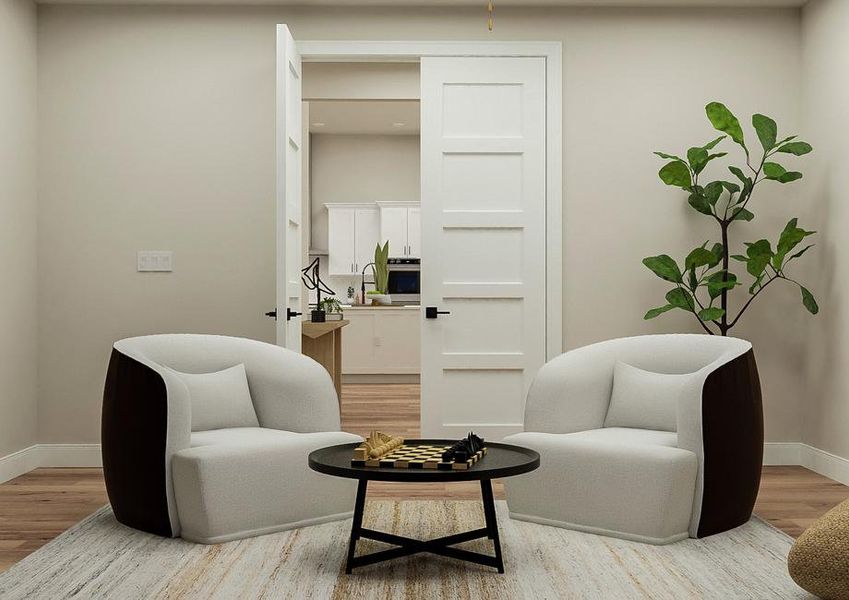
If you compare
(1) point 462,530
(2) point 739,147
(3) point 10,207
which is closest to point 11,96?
(3) point 10,207

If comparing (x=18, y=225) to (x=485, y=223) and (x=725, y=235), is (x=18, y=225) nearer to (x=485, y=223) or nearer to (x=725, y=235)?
(x=485, y=223)

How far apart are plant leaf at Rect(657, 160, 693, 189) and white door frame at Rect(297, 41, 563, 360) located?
61 centimetres

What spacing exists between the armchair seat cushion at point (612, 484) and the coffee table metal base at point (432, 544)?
0.53 metres

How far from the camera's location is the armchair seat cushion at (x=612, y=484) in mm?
3570

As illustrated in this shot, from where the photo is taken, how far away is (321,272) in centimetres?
1124

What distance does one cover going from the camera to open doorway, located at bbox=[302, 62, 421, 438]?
10.2m

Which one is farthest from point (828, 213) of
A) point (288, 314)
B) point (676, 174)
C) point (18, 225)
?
point (18, 225)

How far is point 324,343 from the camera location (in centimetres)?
666

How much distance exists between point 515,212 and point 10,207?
9.12 feet

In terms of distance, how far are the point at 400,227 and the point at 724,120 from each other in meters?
6.27

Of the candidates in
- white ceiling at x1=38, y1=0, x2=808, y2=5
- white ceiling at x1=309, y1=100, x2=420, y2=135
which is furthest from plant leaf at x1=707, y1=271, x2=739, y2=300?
white ceiling at x1=309, y1=100, x2=420, y2=135

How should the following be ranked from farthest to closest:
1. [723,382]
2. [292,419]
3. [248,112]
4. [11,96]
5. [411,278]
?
[411,278] < [248,112] < [11,96] < [292,419] < [723,382]

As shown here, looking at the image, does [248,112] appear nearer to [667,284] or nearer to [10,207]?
[10,207]

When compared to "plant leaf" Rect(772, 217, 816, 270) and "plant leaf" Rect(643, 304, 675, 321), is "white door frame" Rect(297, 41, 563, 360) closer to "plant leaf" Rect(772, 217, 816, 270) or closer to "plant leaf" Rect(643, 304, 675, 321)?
"plant leaf" Rect(643, 304, 675, 321)
